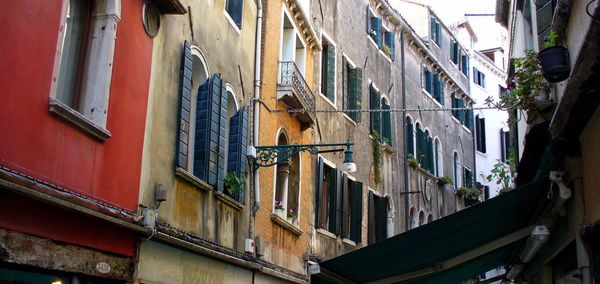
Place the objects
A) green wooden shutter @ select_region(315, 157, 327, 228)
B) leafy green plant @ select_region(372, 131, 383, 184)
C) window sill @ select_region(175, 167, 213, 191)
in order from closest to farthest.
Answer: window sill @ select_region(175, 167, 213, 191) < green wooden shutter @ select_region(315, 157, 327, 228) < leafy green plant @ select_region(372, 131, 383, 184)

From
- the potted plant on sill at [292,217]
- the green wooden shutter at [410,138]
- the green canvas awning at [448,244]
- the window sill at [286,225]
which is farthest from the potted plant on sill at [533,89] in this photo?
the green wooden shutter at [410,138]

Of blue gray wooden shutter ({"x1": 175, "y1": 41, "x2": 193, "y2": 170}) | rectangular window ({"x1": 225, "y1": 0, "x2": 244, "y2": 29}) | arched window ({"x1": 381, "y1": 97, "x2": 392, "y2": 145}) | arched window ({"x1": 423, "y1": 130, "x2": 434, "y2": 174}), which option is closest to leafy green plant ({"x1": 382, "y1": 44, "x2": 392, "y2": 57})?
arched window ({"x1": 381, "y1": 97, "x2": 392, "y2": 145})

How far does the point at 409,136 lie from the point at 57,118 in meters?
16.5

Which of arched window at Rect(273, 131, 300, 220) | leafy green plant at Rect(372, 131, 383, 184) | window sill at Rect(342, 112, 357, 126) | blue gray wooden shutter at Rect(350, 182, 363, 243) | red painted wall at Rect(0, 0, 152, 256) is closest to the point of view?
red painted wall at Rect(0, 0, 152, 256)

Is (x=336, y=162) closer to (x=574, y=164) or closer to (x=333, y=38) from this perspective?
(x=333, y=38)

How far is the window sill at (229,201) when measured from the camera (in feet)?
32.6

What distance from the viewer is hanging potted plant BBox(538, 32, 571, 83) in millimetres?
5664

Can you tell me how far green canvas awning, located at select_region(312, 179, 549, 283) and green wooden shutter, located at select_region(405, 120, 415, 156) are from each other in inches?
470

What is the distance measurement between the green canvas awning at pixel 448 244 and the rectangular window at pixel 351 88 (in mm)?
8012

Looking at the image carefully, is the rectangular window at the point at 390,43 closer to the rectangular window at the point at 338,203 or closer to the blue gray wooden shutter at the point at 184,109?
the rectangular window at the point at 338,203

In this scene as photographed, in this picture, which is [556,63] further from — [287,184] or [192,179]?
[287,184]

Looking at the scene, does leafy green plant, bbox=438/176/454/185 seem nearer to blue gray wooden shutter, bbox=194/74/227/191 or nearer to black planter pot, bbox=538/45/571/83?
blue gray wooden shutter, bbox=194/74/227/191

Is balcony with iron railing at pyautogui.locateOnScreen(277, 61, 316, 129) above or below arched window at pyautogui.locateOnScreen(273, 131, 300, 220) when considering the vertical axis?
above

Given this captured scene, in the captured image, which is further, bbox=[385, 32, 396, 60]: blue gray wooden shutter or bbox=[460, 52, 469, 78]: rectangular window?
bbox=[460, 52, 469, 78]: rectangular window
